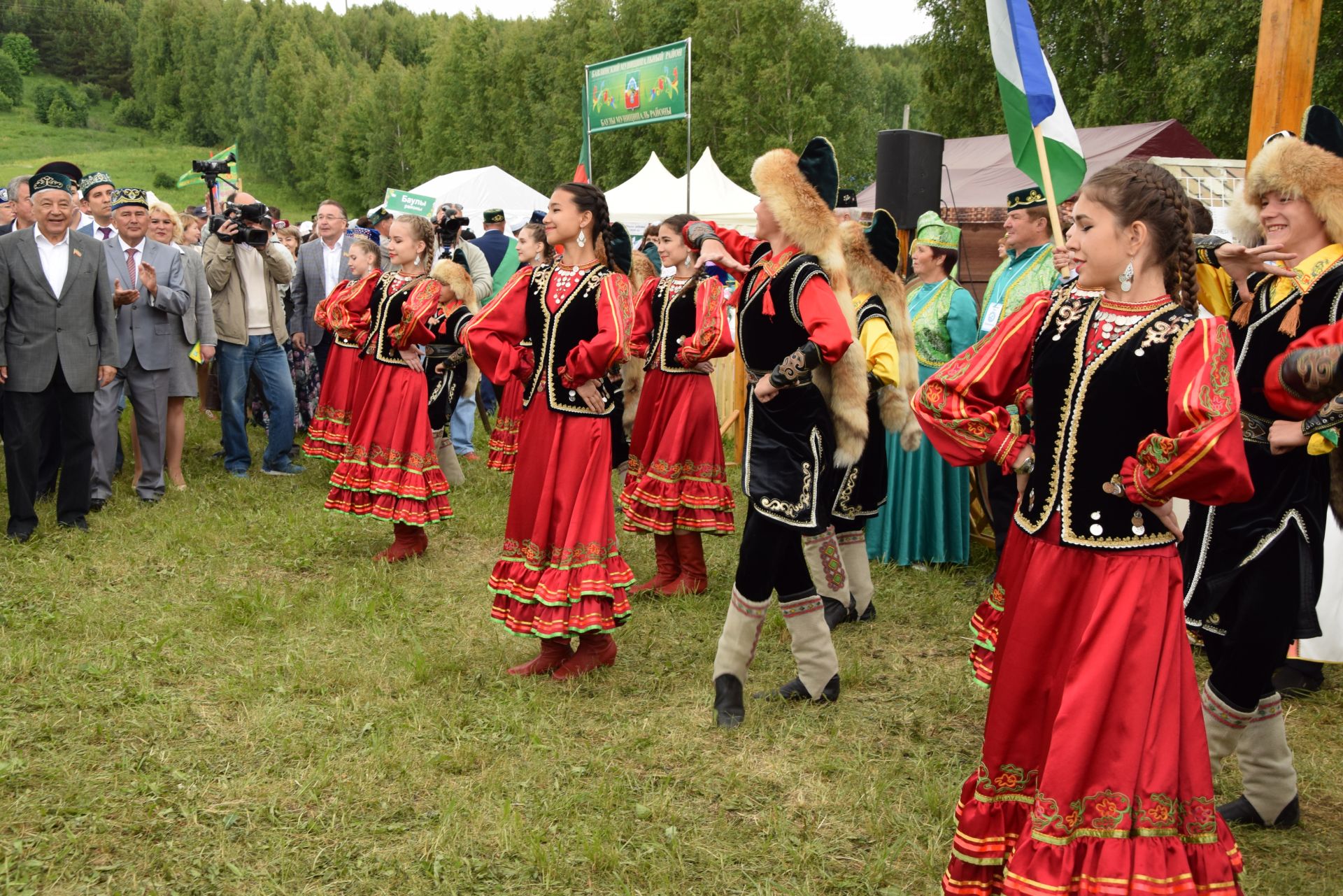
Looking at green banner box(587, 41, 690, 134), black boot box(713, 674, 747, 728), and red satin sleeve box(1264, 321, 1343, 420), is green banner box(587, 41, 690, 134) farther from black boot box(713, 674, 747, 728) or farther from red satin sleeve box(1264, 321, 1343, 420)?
red satin sleeve box(1264, 321, 1343, 420)

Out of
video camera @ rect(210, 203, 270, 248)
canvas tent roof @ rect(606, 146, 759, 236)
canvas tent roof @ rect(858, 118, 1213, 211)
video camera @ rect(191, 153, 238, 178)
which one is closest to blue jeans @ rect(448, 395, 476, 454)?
video camera @ rect(210, 203, 270, 248)

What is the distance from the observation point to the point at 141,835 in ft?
11.9

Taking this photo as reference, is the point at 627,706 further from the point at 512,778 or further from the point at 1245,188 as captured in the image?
the point at 1245,188

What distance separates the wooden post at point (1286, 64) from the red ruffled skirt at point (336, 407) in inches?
228

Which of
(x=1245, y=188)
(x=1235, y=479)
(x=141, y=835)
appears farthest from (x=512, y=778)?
(x=1245, y=188)

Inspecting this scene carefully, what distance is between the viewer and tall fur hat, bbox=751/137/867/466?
4.30 m

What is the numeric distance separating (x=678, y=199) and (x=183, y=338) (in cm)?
1180

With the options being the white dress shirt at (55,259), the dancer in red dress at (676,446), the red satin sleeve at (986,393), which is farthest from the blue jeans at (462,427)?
the red satin sleeve at (986,393)

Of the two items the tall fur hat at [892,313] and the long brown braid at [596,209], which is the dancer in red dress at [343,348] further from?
the tall fur hat at [892,313]

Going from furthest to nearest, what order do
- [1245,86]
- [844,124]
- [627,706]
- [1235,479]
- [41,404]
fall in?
[844,124] → [1245,86] → [41,404] → [627,706] → [1235,479]

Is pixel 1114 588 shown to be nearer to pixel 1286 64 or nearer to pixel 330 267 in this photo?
pixel 1286 64

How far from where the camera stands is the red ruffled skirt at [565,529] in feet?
15.7

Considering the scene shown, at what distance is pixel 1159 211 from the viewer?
274 cm

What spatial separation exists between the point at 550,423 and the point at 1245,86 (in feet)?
54.4
